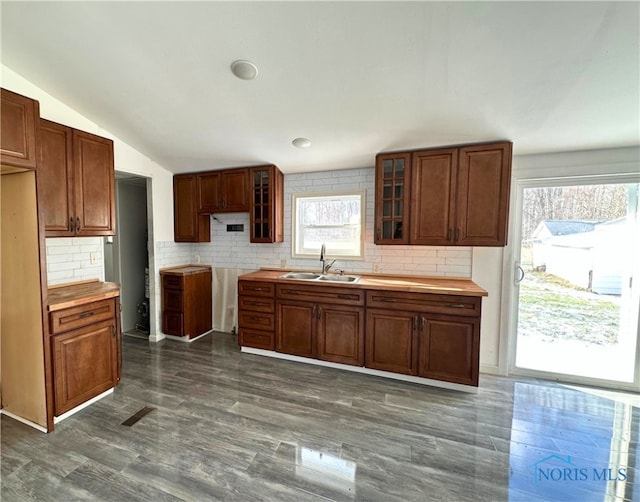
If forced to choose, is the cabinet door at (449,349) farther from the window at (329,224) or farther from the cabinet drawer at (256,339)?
the cabinet drawer at (256,339)

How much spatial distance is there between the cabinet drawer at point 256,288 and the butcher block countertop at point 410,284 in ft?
0.19

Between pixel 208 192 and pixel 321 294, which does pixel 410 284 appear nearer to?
pixel 321 294

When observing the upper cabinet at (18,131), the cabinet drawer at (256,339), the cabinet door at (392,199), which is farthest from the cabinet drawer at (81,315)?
the cabinet door at (392,199)

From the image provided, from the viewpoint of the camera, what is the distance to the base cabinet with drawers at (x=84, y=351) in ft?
6.53

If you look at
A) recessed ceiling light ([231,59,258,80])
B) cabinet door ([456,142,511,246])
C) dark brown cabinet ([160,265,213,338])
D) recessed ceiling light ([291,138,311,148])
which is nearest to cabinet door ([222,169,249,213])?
recessed ceiling light ([291,138,311,148])

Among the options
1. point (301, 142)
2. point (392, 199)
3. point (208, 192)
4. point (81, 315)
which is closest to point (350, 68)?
point (301, 142)

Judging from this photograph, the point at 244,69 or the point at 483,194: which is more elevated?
the point at 244,69

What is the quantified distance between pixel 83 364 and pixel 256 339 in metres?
1.58

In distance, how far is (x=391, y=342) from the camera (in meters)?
2.69

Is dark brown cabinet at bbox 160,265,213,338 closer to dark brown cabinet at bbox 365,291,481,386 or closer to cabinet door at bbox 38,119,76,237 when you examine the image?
cabinet door at bbox 38,119,76,237

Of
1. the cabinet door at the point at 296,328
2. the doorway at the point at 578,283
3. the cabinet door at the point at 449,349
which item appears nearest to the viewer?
the cabinet door at the point at 449,349

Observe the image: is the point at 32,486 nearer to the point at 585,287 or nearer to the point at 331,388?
the point at 331,388

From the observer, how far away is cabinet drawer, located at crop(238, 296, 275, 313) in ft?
10.3

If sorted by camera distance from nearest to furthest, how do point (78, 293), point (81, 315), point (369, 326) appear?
1. point (81, 315)
2. point (78, 293)
3. point (369, 326)
